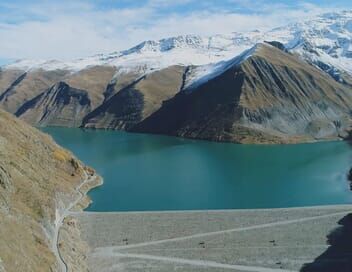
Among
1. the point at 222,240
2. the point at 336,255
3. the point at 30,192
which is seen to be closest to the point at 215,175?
the point at 222,240

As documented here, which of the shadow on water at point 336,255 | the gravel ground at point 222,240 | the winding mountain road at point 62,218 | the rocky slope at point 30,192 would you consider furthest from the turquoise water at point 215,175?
the shadow on water at point 336,255

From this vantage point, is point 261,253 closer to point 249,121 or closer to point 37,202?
point 37,202

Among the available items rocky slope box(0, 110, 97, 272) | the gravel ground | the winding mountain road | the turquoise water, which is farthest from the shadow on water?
rocky slope box(0, 110, 97, 272)

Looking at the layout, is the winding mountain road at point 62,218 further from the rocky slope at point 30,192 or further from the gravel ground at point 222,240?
the gravel ground at point 222,240

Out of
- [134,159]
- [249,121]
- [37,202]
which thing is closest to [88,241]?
[37,202]

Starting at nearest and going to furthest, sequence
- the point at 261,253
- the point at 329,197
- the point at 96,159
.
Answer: the point at 261,253 → the point at 329,197 → the point at 96,159
